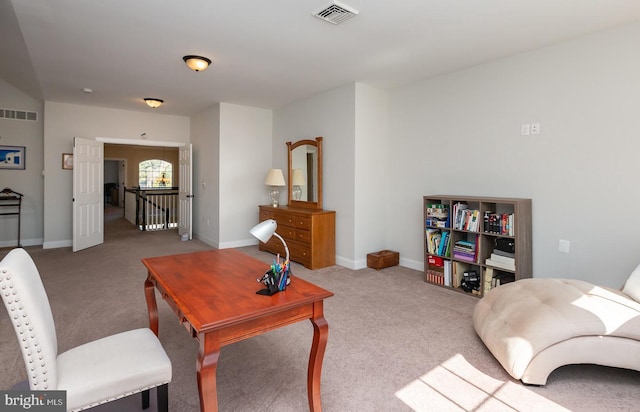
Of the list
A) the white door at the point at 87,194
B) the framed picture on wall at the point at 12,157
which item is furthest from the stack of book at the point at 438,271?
the framed picture on wall at the point at 12,157

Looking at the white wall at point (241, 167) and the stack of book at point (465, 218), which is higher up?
the white wall at point (241, 167)

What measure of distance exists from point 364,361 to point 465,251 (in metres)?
1.97

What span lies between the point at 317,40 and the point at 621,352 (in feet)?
10.7

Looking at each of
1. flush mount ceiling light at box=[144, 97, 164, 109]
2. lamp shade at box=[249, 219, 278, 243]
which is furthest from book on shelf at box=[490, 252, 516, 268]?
flush mount ceiling light at box=[144, 97, 164, 109]

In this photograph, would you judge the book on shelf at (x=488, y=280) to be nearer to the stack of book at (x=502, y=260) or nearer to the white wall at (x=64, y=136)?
the stack of book at (x=502, y=260)

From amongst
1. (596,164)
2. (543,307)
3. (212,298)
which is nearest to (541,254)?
(596,164)

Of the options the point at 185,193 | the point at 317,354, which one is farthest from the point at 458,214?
the point at 185,193

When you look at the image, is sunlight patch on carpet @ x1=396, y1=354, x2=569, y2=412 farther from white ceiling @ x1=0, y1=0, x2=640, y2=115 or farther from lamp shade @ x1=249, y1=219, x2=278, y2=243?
white ceiling @ x1=0, y1=0, x2=640, y2=115

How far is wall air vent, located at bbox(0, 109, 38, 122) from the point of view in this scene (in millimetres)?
5766

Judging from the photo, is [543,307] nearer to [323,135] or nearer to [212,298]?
[212,298]

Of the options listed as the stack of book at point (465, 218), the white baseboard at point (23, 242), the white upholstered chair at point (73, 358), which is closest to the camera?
the white upholstered chair at point (73, 358)

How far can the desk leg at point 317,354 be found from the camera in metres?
1.68

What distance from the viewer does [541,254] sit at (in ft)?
11.4

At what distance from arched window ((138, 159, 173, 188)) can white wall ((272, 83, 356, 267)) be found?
10137 millimetres
